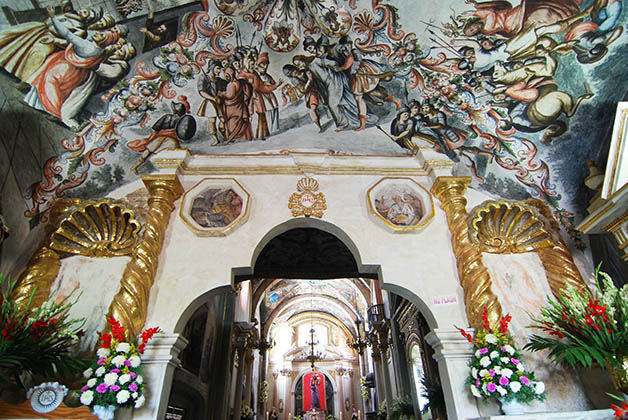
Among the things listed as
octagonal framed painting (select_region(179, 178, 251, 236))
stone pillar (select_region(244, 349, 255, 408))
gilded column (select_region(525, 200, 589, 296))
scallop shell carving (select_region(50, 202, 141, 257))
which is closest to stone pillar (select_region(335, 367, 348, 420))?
stone pillar (select_region(244, 349, 255, 408))

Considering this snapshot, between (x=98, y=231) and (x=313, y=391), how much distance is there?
25.1 meters

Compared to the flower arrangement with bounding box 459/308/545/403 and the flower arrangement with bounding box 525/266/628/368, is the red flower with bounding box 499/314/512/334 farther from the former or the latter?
the flower arrangement with bounding box 525/266/628/368

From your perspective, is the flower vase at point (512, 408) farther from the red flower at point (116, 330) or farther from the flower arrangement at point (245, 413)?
the flower arrangement at point (245, 413)

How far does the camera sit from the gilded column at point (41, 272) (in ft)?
17.2

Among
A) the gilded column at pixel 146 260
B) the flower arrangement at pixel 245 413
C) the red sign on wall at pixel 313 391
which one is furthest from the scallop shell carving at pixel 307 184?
the red sign on wall at pixel 313 391

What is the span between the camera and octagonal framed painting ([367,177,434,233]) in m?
6.27

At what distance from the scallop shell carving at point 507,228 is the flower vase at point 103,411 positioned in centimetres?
555

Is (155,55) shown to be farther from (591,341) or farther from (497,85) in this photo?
(591,341)

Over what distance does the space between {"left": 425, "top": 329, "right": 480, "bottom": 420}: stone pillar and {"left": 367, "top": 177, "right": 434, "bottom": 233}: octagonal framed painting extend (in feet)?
5.89

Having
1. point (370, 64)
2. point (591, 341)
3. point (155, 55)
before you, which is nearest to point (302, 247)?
point (370, 64)

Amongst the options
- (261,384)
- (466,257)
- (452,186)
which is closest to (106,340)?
(466,257)

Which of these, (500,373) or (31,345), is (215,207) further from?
(500,373)

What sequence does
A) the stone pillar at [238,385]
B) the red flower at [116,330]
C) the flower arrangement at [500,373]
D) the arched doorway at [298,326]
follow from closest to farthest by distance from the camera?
the flower arrangement at [500,373], the red flower at [116,330], the arched doorway at [298,326], the stone pillar at [238,385]

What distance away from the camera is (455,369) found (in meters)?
5.03
